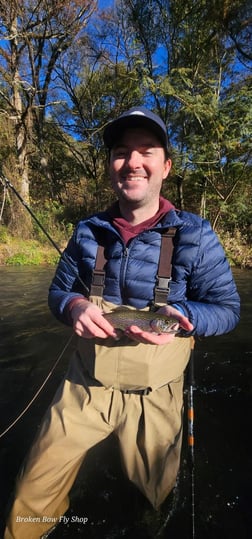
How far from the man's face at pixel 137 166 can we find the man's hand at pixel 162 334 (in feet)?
2.53

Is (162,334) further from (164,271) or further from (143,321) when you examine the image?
(164,271)

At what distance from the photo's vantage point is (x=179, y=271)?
2.16 meters

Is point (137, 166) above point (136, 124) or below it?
below

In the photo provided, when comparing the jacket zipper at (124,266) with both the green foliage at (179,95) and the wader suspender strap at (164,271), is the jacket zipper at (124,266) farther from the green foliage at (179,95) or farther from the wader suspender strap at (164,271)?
the green foliage at (179,95)

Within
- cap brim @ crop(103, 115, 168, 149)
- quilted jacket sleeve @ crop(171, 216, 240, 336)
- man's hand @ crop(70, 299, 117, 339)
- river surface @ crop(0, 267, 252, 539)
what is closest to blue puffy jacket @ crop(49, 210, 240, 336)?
quilted jacket sleeve @ crop(171, 216, 240, 336)

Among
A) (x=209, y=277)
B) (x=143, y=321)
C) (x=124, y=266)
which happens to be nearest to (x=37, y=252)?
(x=124, y=266)

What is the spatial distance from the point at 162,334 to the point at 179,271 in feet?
1.56

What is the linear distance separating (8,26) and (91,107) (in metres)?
6.92

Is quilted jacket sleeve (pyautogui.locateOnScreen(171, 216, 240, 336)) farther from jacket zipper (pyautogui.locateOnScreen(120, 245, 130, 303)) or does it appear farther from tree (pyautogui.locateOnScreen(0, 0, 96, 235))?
tree (pyautogui.locateOnScreen(0, 0, 96, 235))

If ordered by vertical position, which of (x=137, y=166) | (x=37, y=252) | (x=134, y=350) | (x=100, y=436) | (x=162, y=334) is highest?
(x=137, y=166)

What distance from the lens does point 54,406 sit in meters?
2.17

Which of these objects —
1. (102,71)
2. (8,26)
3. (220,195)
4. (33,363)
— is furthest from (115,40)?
(33,363)

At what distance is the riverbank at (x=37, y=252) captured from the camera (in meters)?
12.9

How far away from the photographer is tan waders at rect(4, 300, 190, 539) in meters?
2.01
